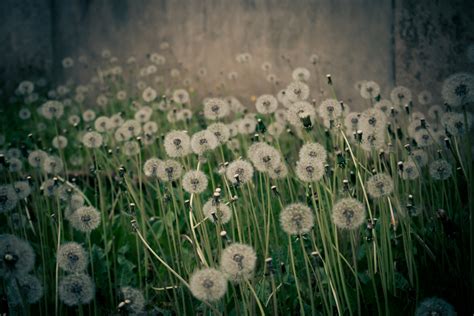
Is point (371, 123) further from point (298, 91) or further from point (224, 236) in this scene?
point (224, 236)

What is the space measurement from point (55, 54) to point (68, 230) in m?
5.69

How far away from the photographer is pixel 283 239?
207cm

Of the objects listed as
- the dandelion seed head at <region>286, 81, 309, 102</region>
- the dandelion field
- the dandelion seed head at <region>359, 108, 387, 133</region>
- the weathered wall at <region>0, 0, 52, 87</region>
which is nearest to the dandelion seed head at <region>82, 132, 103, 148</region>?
the dandelion field

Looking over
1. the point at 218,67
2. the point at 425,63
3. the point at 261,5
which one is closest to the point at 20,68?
the point at 218,67

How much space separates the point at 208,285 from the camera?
1094 mm

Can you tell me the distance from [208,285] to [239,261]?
0.33 ft

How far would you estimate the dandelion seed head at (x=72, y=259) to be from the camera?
1202mm

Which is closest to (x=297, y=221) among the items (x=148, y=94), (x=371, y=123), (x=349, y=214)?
(x=349, y=214)

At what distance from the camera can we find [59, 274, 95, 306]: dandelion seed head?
45.2 inches

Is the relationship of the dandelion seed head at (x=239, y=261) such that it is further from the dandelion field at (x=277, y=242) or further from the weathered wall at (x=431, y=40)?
the weathered wall at (x=431, y=40)

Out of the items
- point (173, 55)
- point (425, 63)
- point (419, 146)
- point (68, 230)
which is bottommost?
point (68, 230)

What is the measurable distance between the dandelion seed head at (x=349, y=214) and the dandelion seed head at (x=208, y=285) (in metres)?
0.37

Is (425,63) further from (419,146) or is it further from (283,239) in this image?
(283,239)

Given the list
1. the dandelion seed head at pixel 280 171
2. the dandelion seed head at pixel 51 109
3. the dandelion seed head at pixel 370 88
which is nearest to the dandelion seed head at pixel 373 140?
the dandelion seed head at pixel 280 171
